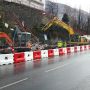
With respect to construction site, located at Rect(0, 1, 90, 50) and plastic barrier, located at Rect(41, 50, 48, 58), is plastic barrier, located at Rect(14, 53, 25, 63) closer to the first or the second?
plastic barrier, located at Rect(41, 50, 48, 58)

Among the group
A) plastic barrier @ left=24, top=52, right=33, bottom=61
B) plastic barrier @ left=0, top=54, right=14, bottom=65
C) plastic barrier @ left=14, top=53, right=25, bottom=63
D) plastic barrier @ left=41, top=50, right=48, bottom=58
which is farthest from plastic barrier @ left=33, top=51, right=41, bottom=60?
plastic barrier @ left=0, top=54, right=14, bottom=65

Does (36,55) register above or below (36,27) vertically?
below

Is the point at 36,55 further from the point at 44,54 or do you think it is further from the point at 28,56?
the point at 44,54

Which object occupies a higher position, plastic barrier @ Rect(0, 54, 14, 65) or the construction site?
the construction site

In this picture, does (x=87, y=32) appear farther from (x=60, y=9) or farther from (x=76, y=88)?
(x=76, y=88)

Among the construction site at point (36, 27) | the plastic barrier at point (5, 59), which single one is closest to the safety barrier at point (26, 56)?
the plastic barrier at point (5, 59)

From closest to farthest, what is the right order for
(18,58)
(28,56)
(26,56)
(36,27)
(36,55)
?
(18,58), (26,56), (28,56), (36,55), (36,27)

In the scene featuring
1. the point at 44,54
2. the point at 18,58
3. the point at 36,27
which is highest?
the point at 36,27

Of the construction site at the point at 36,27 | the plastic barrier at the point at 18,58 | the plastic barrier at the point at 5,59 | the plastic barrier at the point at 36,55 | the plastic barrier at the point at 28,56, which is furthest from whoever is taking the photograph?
the construction site at the point at 36,27

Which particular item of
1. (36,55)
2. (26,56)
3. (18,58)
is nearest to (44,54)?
(36,55)

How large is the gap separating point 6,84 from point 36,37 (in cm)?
4130

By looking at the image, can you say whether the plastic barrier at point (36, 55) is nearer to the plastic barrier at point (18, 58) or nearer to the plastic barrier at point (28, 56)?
the plastic barrier at point (28, 56)

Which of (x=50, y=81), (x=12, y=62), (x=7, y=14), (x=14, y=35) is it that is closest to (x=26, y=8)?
(x=7, y=14)

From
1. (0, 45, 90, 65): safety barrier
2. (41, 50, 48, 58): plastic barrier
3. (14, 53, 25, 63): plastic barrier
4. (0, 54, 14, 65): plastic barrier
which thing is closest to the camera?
(0, 54, 14, 65): plastic barrier
